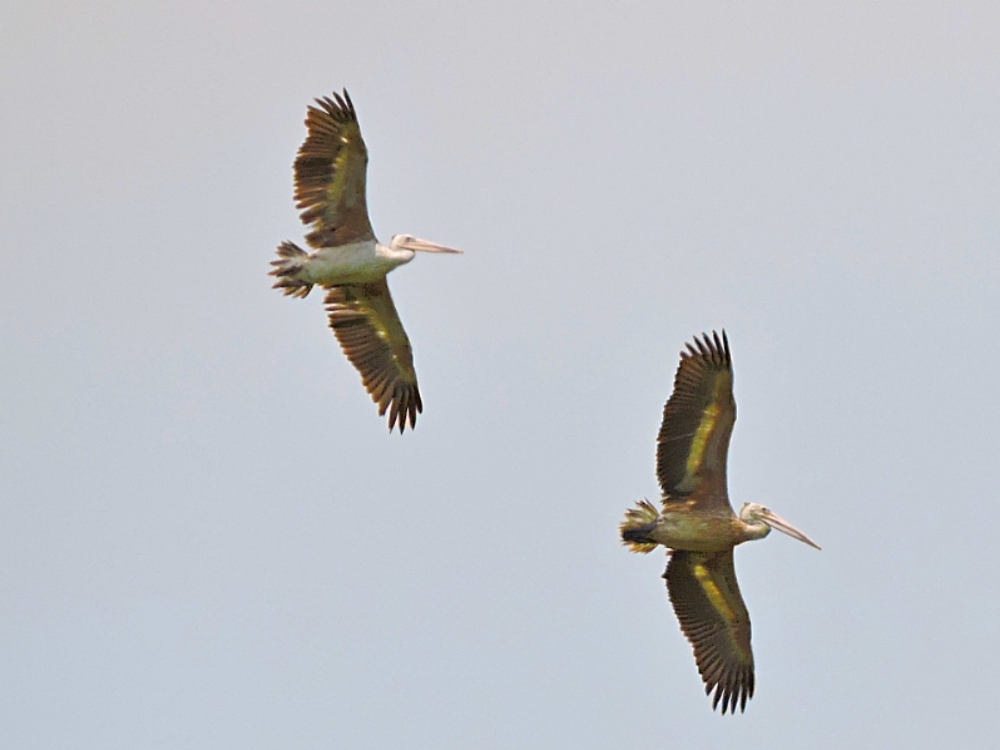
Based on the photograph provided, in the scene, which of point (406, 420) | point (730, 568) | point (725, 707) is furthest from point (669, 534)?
point (406, 420)

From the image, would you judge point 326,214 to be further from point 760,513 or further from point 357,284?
point 760,513

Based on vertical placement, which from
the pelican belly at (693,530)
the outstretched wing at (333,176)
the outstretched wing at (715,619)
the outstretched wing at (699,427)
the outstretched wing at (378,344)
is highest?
the outstretched wing at (333,176)

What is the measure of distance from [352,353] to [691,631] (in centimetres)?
532

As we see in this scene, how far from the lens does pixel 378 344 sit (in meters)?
23.6

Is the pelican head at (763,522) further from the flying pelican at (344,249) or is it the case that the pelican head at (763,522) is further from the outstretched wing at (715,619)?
the flying pelican at (344,249)

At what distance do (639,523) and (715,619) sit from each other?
1.55 meters

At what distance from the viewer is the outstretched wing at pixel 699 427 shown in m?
20.2

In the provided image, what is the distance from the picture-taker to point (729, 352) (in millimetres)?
20188

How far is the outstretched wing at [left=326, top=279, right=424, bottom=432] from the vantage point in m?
23.2

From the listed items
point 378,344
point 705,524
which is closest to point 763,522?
point 705,524

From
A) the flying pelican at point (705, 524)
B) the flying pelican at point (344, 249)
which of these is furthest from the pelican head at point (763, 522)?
the flying pelican at point (344, 249)

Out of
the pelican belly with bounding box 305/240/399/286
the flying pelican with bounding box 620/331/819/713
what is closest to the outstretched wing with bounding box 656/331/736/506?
A: the flying pelican with bounding box 620/331/819/713

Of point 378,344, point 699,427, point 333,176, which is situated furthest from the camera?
point 378,344

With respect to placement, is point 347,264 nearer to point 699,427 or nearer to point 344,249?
point 344,249
